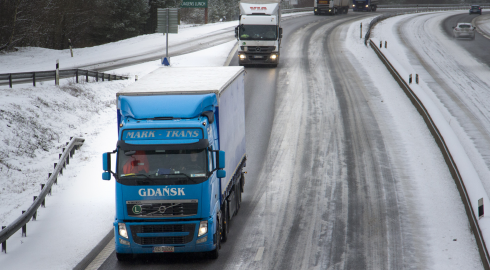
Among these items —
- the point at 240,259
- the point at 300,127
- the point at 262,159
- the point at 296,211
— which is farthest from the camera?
the point at 300,127

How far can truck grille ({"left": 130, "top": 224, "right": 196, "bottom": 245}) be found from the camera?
10102 millimetres

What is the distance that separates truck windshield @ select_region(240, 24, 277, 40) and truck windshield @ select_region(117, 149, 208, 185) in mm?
22915

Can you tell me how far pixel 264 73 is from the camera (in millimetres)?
32000

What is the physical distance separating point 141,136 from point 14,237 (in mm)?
4658

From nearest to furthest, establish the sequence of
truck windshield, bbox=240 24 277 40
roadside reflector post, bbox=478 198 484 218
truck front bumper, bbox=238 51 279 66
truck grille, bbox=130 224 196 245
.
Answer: truck grille, bbox=130 224 196 245 → roadside reflector post, bbox=478 198 484 218 → truck windshield, bbox=240 24 277 40 → truck front bumper, bbox=238 51 279 66

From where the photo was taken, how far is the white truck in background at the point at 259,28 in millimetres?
31766

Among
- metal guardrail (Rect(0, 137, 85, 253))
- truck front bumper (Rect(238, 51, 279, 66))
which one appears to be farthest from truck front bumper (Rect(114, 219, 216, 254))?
truck front bumper (Rect(238, 51, 279, 66))

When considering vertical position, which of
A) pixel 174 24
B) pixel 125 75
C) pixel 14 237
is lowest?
pixel 14 237

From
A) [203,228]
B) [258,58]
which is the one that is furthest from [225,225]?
[258,58]

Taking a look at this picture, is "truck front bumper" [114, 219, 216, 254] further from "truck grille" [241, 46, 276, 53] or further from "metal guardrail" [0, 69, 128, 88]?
"truck grille" [241, 46, 276, 53]

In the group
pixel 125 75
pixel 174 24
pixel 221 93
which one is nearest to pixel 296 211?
pixel 221 93

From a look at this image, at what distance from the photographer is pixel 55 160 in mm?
18719

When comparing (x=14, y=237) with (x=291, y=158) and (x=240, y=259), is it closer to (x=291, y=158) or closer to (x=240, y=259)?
(x=240, y=259)

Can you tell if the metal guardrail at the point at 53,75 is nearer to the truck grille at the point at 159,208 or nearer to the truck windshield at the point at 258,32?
the truck windshield at the point at 258,32
